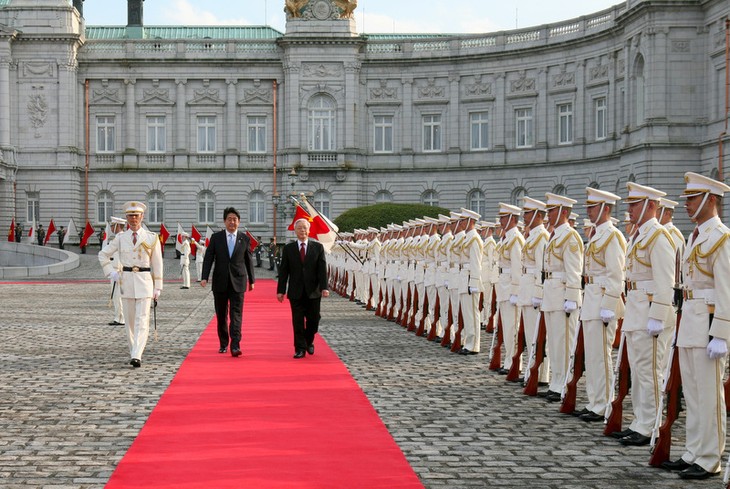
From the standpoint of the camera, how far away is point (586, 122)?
2291 inches

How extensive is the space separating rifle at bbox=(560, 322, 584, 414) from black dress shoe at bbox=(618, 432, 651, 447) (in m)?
1.51

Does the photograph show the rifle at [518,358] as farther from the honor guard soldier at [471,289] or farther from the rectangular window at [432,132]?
the rectangular window at [432,132]

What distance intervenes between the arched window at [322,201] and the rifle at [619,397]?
178 ft

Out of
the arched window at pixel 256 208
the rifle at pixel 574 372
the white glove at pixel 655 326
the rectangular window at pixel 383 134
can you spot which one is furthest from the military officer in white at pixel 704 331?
the arched window at pixel 256 208

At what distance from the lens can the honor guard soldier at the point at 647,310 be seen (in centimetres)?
973

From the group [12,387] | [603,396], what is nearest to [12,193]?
[12,387]

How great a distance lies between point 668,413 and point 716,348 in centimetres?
74

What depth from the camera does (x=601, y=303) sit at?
10883mm

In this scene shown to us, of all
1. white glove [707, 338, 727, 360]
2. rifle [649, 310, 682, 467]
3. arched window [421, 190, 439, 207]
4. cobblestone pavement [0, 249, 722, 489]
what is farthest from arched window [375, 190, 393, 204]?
white glove [707, 338, 727, 360]

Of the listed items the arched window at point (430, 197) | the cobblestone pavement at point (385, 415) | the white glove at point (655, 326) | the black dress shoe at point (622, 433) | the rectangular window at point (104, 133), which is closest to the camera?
the cobblestone pavement at point (385, 415)

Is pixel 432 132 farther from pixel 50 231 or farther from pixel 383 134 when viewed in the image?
pixel 50 231

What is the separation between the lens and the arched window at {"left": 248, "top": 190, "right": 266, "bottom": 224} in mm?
66375

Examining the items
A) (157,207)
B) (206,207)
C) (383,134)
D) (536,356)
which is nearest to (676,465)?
(536,356)

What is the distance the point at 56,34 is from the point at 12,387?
54.6m
